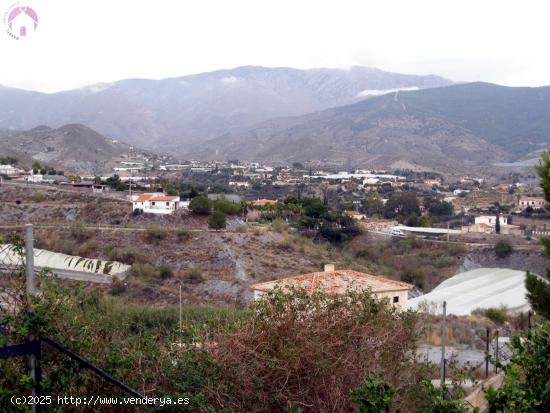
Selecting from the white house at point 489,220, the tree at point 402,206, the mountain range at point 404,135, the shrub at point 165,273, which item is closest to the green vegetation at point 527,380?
the shrub at point 165,273

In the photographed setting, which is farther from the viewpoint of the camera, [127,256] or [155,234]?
[155,234]

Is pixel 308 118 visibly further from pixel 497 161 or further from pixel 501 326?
pixel 501 326

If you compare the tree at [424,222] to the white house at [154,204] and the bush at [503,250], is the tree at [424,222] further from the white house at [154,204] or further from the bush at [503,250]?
the white house at [154,204]

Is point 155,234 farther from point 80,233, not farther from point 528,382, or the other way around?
point 528,382

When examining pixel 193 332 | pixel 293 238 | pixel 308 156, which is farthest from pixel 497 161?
pixel 193 332

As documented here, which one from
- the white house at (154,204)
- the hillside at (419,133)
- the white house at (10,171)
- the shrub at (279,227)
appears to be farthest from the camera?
the hillside at (419,133)

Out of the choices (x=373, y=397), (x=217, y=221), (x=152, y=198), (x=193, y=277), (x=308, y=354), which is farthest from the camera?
(x=152, y=198)

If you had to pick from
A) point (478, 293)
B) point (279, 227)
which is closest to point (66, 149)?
point (279, 227)
